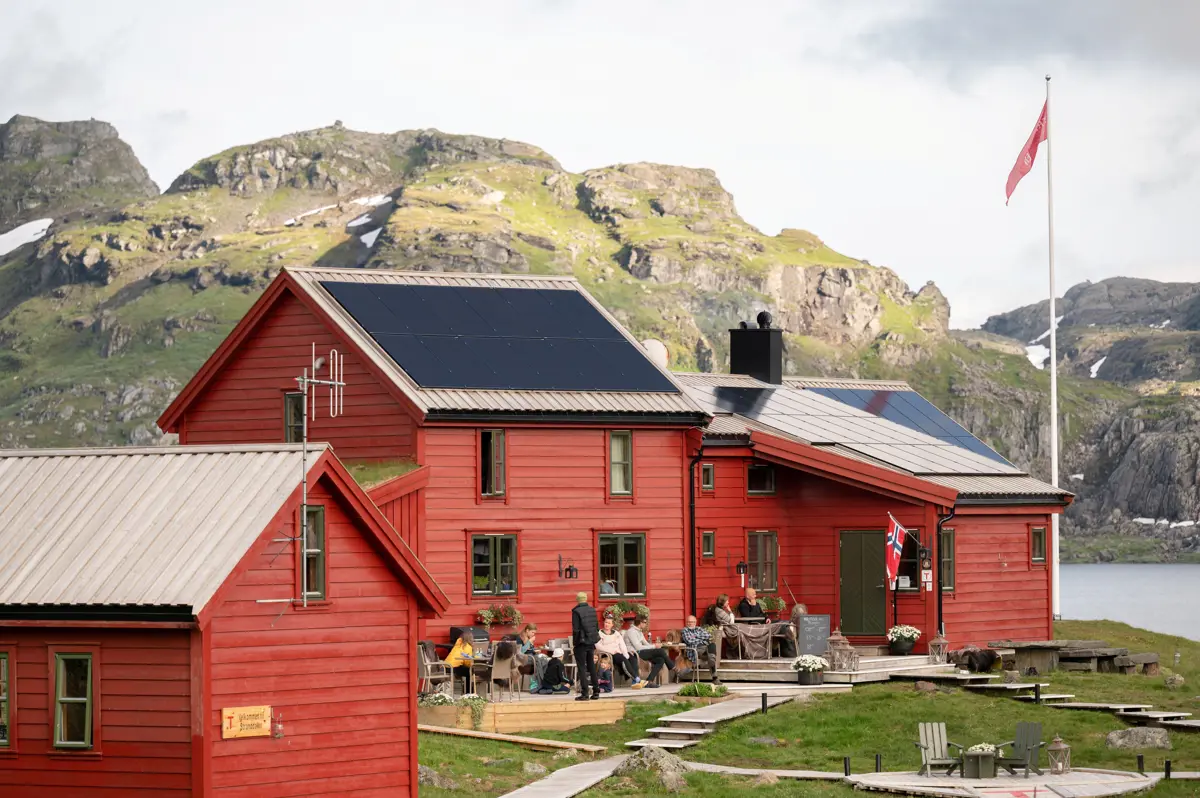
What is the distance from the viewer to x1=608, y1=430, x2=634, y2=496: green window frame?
137ft

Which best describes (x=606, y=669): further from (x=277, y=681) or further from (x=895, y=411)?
(x=895, y=411)

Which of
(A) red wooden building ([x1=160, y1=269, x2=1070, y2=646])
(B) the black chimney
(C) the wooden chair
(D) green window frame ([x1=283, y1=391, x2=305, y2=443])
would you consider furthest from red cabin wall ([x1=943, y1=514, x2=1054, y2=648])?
(D) green window frame ([x1=283, y1=391, x2=305, y2=443])

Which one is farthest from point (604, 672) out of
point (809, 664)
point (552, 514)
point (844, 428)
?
point (844, 428)

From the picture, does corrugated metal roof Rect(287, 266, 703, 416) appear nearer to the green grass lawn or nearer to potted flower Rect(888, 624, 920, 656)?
potted flower Rect(888, 624, 920, 656)

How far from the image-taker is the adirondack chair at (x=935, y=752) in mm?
28047

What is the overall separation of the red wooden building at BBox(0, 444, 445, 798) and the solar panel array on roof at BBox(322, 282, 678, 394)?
40.9 ft

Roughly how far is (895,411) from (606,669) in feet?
60.6

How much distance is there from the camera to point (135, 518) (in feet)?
87.4

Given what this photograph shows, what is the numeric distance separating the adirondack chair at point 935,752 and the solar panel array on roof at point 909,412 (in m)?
22.7

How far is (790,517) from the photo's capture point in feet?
148

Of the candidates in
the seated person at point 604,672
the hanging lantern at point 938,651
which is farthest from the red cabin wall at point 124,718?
the hanging lantern at point 938,651

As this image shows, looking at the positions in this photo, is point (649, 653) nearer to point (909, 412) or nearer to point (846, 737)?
point (846, 737)

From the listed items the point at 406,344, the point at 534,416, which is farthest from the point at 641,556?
the point at 406,344

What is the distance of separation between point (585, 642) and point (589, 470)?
6999mm
